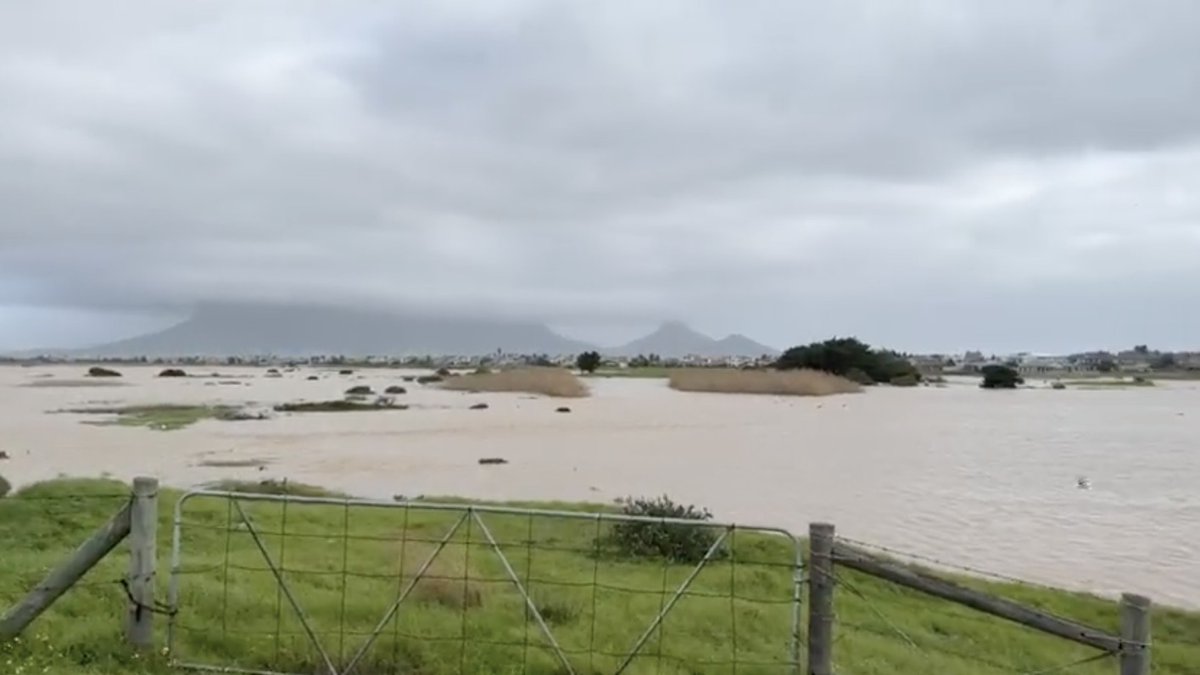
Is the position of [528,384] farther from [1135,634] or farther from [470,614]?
[1135,634]

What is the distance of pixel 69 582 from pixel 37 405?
204 feet

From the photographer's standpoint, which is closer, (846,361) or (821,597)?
(821,597)

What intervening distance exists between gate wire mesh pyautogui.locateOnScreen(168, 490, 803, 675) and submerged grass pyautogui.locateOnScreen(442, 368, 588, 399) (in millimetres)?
60524

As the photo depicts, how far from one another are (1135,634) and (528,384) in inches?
3091

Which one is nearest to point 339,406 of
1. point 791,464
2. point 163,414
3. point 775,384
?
point 163,414

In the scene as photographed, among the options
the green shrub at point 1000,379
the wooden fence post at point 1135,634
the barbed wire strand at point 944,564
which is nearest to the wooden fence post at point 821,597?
the barbed wire strand at point 944,564

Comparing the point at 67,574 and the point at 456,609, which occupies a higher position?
the point at 67,574

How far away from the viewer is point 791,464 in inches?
1319

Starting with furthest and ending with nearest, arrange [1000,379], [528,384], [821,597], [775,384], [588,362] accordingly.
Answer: [588,362], [1000,379], [528,384], [775,384], [821,597]

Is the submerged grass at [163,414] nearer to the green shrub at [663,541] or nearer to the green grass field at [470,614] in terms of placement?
the green grass field at [470,614]

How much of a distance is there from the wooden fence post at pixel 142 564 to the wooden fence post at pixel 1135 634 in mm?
6100

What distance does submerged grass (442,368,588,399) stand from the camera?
76.4 meters

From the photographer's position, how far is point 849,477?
30.6 m

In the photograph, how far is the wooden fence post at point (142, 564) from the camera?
6785 millimetres
